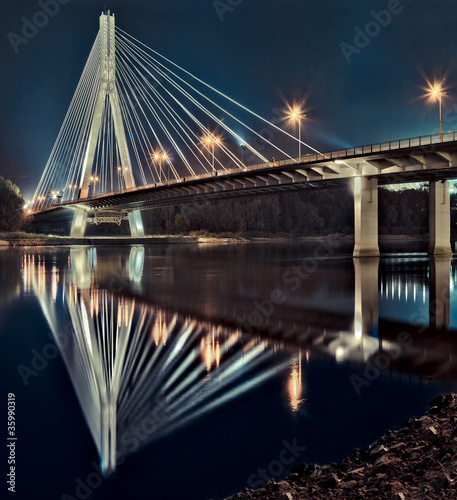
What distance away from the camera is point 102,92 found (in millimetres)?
67188

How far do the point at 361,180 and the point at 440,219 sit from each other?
10467mm

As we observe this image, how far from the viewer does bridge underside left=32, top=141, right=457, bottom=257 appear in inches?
1480

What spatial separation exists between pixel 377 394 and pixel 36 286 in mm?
18478

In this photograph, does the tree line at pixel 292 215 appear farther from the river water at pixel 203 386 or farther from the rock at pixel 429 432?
the rock at pixel 429 432

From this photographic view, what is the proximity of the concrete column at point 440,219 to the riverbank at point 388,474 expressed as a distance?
4623 cm

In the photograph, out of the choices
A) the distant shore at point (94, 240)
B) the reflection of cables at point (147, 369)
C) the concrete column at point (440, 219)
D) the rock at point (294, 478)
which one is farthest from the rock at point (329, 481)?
the distant shore at point (94, 240)

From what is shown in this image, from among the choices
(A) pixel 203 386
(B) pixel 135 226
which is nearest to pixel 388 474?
(A) pixel 203 386

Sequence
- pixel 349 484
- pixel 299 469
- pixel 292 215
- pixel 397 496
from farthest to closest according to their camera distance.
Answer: pixel 292 215
pixel 299 469
pixel 349 484
pixel 397 496

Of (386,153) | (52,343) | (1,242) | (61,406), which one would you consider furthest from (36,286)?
(1,242)

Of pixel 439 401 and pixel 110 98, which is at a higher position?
pixel 110 98

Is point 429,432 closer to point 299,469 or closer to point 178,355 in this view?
point 299,469

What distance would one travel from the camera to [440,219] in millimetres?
47906

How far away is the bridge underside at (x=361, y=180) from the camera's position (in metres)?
37.6

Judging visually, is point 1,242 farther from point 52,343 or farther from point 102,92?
→ point 52,343
